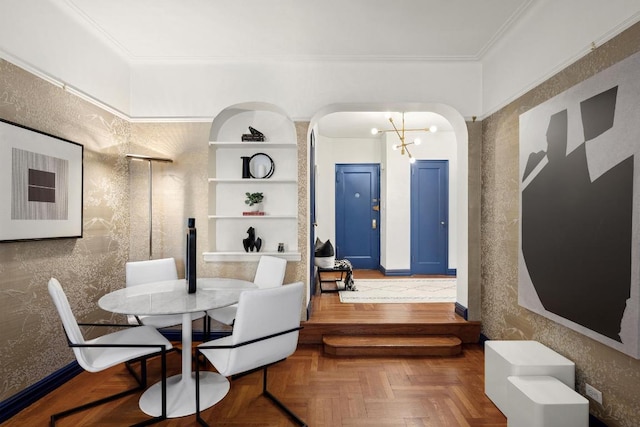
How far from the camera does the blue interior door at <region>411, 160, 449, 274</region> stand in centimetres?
627

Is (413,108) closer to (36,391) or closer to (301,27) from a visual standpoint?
(301,27)

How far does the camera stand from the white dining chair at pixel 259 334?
189 centimetres

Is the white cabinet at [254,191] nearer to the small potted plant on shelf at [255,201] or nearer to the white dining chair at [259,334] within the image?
the small potted plant on shelf at [255,201]

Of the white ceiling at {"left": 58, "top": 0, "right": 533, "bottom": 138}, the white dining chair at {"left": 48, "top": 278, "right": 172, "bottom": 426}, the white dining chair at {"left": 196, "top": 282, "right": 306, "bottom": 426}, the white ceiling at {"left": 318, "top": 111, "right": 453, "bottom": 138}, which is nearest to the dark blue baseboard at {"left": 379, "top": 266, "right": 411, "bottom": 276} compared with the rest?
the white ceiling at {"left": 318, "top": 111, "right": 453, "bottom": 138}

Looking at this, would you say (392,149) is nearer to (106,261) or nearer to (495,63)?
(495,63)

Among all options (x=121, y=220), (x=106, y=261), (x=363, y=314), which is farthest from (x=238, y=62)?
(x=363, y=314)

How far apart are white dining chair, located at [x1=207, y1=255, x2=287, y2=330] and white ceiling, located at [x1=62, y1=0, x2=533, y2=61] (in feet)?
6.72

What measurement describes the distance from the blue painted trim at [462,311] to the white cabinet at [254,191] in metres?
1.90

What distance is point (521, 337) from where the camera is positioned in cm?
275

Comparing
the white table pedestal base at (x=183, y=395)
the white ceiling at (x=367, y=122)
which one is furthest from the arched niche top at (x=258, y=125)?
the white table pedestal base at (x=183, y=395)

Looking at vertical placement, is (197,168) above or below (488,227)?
above

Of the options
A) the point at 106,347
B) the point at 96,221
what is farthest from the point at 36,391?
the point at 96,221

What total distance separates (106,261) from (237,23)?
248 centimetres

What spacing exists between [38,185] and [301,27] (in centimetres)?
239
